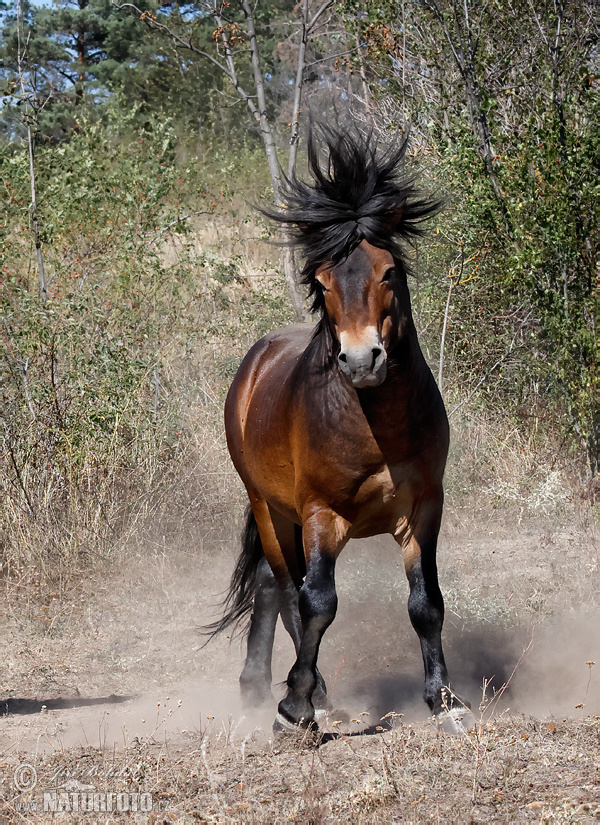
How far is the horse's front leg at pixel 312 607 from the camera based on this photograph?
382cm

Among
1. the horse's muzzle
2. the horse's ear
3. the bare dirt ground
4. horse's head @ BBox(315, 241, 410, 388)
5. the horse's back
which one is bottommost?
the bare dirt ground

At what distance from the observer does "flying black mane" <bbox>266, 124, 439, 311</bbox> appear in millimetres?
3672

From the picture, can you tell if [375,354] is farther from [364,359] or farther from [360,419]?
[360,419]

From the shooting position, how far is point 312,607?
12.5 ft

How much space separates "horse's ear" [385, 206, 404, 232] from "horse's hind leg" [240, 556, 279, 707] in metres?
2.34

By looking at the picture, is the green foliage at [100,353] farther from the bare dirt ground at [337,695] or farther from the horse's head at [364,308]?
the horse's head at [364,308]

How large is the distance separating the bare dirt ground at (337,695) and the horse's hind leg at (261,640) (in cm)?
15

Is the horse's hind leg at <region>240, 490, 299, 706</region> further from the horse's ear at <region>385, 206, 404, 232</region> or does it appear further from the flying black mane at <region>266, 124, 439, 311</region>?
the horse's ear at <region>385, 206, 404, 232</region>

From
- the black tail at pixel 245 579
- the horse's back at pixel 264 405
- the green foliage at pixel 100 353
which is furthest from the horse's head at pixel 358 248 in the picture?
the green foliage at pixel 100 353

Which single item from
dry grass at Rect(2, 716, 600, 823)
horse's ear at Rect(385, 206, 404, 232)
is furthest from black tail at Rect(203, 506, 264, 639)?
horse's ear at Rect(385, 206, 404, 232)

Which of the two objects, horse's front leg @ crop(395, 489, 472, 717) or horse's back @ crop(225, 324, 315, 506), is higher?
horse's back @ crop(225, 324, 315, 506)

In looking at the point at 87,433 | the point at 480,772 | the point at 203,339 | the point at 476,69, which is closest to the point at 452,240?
the point at 476,69

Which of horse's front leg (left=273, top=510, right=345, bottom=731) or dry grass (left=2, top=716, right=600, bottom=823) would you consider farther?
horse's front leg (left=273, top=510, right=345, bottom=731)

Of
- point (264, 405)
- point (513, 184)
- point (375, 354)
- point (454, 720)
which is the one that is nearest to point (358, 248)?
point (375, 354)
